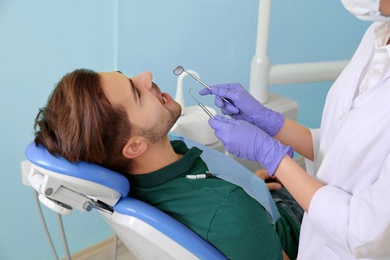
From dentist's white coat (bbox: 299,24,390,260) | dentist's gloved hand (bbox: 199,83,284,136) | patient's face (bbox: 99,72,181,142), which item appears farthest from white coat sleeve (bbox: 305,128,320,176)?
patient's face (bbox: 99,72,181,142)

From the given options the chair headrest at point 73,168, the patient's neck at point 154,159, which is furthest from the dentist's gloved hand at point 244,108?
the chair headrest at point 73,168

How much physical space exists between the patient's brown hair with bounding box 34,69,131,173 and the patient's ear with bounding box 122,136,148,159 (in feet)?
0.05

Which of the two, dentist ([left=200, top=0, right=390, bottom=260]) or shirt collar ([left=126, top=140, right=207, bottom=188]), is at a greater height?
dentist ([left=200, top=0, right=390, bottom=260])

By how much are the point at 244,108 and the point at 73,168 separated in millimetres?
615

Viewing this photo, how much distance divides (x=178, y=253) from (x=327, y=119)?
57 centimetres

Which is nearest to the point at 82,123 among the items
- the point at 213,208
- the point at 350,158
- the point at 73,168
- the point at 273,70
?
the point at 73,168

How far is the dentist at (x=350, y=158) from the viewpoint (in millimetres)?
941

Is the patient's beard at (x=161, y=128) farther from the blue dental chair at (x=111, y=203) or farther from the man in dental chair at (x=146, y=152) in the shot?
the blue dental chair at (x=111, y=203)

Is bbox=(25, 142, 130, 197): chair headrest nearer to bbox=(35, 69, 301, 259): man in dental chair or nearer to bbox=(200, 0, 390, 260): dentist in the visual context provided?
bbox=(35, 69, 301, 259): man in dental chair

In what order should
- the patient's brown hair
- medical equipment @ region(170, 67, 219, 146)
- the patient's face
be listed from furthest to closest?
medical equipment @ region(170, 67, 219, 146) → the patient's face → the patient's brown hair

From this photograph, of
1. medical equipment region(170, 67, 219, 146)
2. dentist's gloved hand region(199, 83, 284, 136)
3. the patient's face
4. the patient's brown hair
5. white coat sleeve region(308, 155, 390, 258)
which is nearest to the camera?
white coat sleeve region(308, 155, 390, 258)

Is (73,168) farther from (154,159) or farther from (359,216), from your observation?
(359,216)

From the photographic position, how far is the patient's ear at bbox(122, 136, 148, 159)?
1.18 metres

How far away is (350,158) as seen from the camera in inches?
40.5
